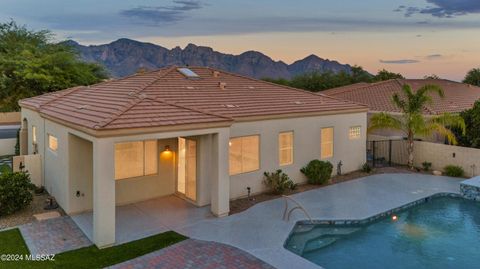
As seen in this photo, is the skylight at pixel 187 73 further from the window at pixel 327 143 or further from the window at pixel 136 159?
the window at pixel 327 143

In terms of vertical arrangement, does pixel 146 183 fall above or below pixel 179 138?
below

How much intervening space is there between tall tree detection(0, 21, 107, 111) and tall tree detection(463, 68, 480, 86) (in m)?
55.4

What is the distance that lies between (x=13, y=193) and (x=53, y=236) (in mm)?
2851

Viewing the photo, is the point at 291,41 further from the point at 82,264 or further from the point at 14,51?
the point at 82,264

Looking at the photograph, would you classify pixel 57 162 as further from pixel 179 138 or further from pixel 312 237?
pixel 312 237

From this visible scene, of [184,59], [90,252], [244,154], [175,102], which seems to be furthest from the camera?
[184,59]

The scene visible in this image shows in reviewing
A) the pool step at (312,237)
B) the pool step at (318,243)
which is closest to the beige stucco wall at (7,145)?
the pool step at (312,237)

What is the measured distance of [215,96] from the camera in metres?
16.4

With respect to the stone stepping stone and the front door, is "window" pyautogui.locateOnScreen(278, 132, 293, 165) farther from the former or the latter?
the stone stepping stone

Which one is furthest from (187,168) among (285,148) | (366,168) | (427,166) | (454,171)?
(454,171)

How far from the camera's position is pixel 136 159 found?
13.8 meters

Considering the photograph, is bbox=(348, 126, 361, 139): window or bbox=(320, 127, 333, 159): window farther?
bbox=(348, 126, 361, 139): window

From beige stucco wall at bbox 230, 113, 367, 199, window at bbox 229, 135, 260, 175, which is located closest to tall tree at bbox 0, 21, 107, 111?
window at bbox 229, 135, 260, 175

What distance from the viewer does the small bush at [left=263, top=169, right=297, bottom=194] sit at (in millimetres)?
15508
